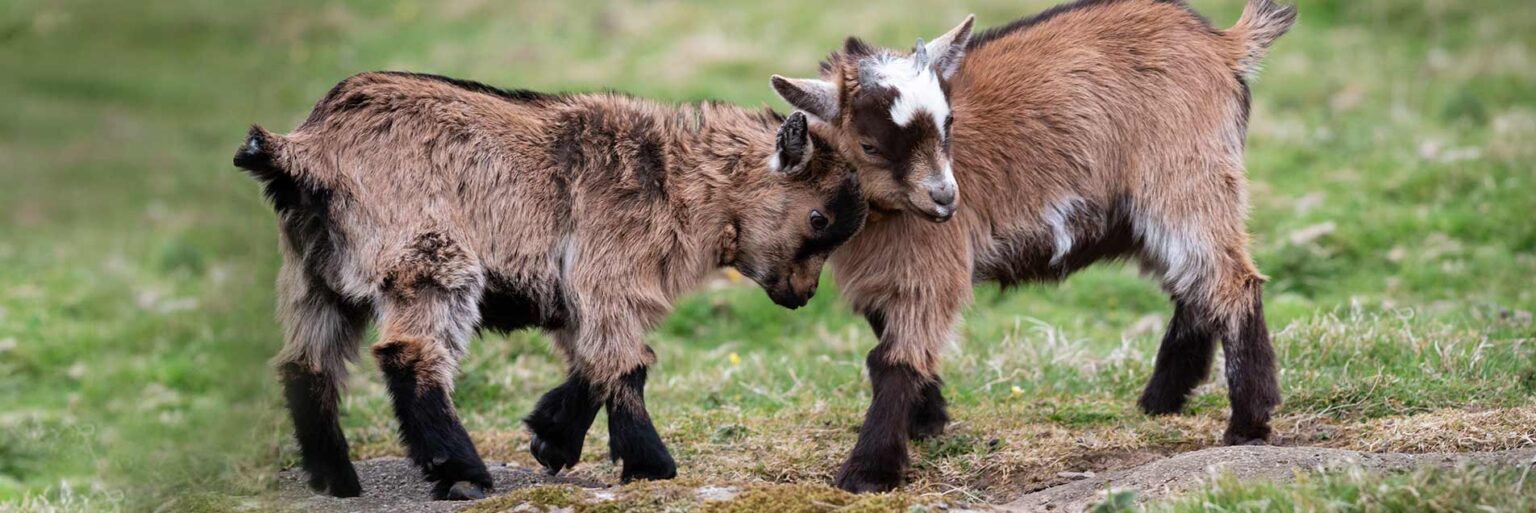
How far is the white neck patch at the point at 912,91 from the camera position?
666 cm

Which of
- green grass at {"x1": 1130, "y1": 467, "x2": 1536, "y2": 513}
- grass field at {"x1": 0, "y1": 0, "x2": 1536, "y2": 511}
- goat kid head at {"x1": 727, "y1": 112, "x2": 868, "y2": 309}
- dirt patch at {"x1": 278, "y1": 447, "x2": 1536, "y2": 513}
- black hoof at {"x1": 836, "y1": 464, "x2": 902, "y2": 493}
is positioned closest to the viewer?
green grass at {"x1": 1130, "y1": 467, "x2": 1536, "y2": 513}

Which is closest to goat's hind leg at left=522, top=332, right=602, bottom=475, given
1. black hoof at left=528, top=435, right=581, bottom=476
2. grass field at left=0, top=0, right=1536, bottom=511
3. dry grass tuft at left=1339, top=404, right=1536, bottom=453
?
black hoof at left=528, top=435, right=581, bottom=476

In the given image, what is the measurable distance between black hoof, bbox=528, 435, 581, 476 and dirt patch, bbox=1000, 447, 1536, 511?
1.93m

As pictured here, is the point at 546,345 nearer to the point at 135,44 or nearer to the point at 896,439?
the point at 896,439

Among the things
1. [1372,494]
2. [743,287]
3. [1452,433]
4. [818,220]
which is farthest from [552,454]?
[743,287]

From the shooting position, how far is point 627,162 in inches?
267

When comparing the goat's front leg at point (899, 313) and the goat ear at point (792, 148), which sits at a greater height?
the goat ear at point (792, 148)

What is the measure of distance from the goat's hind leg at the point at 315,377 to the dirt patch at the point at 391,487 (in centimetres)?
11

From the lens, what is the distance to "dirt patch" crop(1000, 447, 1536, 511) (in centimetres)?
578

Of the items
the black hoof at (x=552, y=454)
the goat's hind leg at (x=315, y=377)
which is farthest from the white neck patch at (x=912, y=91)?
the goat's hind leg at (x=315, y=377)

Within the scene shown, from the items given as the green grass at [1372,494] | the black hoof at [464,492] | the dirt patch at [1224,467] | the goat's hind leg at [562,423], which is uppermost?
the goat's hind leg at [562,423]

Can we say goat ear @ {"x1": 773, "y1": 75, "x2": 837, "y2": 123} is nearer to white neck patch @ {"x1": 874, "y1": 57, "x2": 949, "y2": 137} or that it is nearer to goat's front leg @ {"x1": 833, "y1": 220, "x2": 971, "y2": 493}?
white neck patch @ {"x1": 874, "y1": 57, "x2": 949, "y2": 137}

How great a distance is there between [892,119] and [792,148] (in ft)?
1.41

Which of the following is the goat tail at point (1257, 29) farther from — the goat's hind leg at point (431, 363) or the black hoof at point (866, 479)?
the goat's hind leg at point (431, 363)
